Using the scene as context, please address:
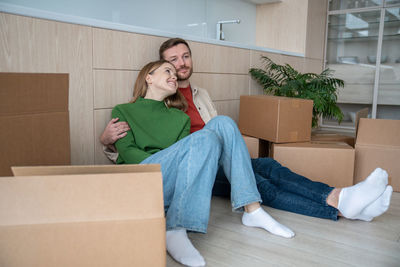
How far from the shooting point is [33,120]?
1.00 m

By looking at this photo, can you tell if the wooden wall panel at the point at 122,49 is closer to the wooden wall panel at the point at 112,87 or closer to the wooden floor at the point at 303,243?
the wooden wall panel at the point at 112,87

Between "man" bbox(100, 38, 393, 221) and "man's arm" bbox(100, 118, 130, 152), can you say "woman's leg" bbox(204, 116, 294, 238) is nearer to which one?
"man" bbox(100, 38, 393, 221)

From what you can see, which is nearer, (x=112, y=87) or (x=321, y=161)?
(x=112, y=87)

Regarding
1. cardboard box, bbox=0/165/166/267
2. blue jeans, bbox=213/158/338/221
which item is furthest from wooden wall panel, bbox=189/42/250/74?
cardboard box, bbox=0/165/166/267

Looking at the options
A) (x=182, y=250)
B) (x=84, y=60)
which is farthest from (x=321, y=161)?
(x=84, y=60)

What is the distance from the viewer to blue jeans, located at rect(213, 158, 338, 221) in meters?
1.60

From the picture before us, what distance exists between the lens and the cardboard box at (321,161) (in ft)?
6.48

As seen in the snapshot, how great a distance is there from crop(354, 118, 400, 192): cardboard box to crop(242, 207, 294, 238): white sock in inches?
37.0

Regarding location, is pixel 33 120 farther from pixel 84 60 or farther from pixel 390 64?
pixel 390 64

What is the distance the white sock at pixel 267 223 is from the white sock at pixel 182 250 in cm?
34

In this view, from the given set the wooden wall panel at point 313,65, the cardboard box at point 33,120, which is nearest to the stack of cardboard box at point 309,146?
the cardboard box at point 33,120

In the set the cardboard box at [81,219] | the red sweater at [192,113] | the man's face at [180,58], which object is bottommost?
the cardboard box at [81,219]

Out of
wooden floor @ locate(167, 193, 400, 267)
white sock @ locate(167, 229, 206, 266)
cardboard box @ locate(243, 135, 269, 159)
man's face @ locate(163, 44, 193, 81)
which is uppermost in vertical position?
man's face @ locate(163, 44, 193, 81)

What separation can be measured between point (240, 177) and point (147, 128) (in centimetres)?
46
